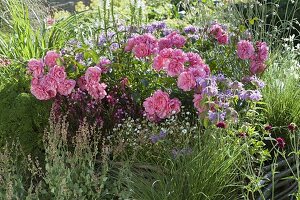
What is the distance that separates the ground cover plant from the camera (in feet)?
10.9

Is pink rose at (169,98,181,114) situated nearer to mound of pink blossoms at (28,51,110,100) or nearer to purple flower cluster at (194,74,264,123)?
purple flower cluster at (194,74,264,123)

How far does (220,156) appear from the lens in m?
3.35

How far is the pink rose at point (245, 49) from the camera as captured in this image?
13.4 feet

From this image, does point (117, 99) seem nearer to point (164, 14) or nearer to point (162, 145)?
point (162, 145)

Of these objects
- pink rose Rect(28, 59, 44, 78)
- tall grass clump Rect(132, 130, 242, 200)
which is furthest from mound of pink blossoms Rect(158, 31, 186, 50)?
tall grass clump Rect(132, 130, 242, 200)

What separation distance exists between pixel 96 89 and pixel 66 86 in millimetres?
189

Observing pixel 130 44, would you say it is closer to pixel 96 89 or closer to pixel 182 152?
pixel 96 89

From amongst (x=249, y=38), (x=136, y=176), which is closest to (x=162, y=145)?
(x=136, y=176)

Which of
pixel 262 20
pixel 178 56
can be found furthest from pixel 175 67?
pixel 262 20

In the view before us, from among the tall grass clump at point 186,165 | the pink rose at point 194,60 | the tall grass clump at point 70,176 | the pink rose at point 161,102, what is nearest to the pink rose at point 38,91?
the tall grass clump at point 70,176

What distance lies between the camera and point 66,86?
391 centimetres

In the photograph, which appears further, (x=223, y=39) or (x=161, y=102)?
(x=223, y=39)

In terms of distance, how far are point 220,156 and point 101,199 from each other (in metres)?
0.69

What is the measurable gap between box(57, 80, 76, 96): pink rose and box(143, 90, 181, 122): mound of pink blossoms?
0.49m
